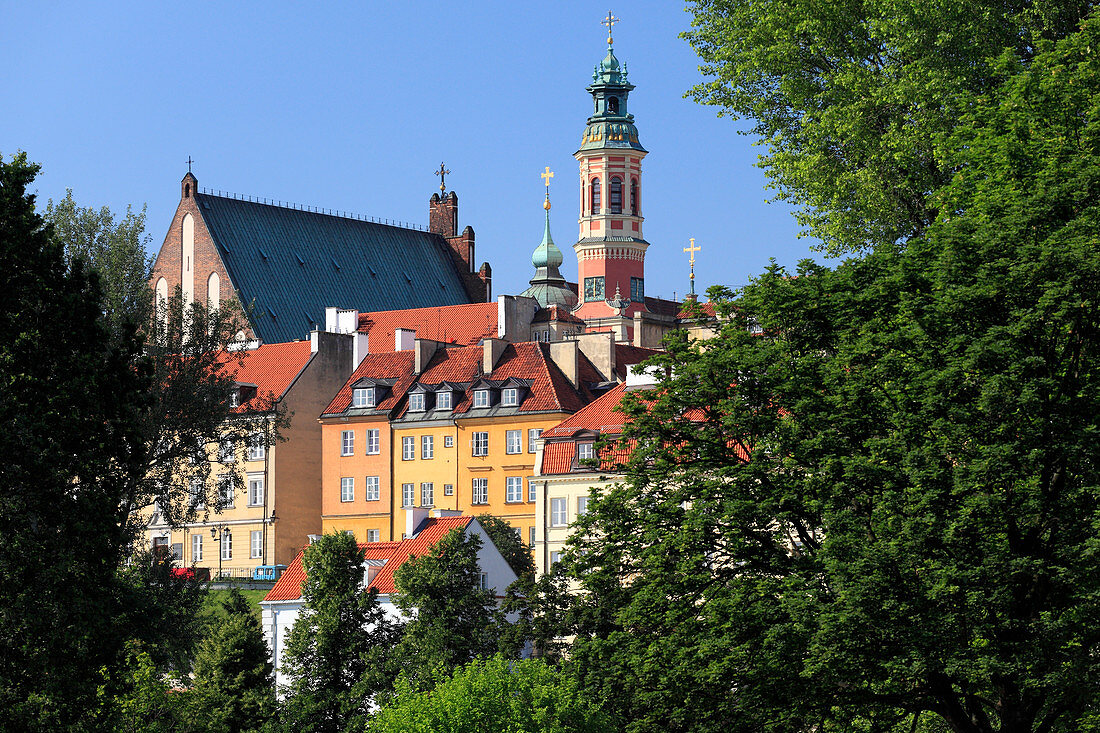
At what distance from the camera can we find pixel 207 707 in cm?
5175

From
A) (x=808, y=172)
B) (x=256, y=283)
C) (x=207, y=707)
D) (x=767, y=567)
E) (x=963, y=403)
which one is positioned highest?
(x=256, y=283)

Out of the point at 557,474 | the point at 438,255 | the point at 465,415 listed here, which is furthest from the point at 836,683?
the point at 438,255

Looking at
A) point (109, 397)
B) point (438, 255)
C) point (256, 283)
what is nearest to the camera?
point (109, 397)

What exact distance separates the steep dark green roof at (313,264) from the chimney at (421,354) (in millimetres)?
28663

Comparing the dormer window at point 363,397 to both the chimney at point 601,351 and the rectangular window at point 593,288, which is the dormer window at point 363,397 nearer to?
the chimney at point 601,351

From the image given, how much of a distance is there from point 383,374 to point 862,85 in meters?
56.3

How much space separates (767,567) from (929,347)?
16.7 ft

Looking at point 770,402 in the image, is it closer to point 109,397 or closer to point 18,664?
point 109,397

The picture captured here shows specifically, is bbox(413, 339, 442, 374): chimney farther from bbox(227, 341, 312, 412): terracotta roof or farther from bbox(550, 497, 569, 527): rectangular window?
bbox(550, 497, 569, 527): rectangular window

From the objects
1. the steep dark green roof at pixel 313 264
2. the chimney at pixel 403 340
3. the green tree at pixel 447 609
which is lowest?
the green tree at pixel 447 609

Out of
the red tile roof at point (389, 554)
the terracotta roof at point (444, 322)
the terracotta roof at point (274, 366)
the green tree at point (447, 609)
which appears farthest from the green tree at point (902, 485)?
the terracotta roof at point (444, 322)

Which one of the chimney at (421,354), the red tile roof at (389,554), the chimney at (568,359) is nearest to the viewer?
the red tile roof at (389,554)

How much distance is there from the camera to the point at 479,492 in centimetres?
8531

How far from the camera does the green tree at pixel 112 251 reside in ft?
175
